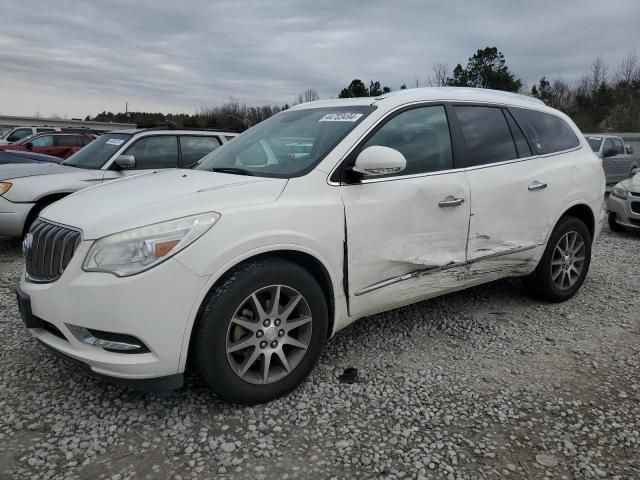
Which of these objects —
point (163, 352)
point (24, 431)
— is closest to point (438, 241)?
point (163, 352)

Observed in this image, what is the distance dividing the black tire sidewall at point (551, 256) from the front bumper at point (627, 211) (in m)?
4.10

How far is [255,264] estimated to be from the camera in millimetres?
2641

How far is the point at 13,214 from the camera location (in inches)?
237

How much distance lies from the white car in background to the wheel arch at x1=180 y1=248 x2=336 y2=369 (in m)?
3.63

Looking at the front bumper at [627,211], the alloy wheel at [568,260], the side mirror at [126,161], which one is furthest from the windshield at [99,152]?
the front bumper at [627,211]

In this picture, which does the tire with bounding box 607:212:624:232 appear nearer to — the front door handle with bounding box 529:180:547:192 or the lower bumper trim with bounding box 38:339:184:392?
the front door handle with bounding box 529:180:547:192

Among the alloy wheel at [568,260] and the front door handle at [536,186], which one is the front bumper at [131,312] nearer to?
the front door handle at [536,186]

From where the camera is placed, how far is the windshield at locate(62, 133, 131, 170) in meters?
6.77

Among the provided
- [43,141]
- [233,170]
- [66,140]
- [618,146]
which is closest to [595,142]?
[618,146]

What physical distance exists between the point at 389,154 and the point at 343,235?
55 cm

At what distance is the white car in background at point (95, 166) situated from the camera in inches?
239

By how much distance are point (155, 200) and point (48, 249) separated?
2.08 ft

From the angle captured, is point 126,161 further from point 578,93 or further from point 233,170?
point 578,93

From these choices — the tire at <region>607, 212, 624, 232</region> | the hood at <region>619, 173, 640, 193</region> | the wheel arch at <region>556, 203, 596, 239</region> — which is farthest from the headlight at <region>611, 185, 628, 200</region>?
the wheel arch at <region>556, 203, 596, 239</region>
